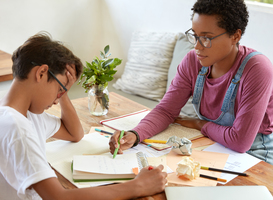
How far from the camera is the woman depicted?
123cm

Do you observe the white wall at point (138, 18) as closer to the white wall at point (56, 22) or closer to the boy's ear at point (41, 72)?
the white wall at point (56, 22)

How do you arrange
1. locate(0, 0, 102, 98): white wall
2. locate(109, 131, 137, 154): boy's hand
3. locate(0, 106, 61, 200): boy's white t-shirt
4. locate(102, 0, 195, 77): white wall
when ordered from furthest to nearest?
locate(0, 0, 102, 98): white wall → locate(102, 0, 195, 77): white wall → locate(109, 131, 137, 154): boy's hand → locate(0, 106, 61, 200): boy's white t-shirt

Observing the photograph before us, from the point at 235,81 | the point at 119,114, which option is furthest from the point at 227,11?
the point at 119,114

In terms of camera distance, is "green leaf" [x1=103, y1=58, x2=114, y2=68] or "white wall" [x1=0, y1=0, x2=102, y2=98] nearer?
"green leaf" [x1=103, y1=58, x2=114, y2=68]

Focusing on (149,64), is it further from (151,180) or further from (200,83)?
(151,180)

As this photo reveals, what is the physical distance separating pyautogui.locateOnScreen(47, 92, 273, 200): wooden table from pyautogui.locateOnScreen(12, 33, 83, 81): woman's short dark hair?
350 millimetres

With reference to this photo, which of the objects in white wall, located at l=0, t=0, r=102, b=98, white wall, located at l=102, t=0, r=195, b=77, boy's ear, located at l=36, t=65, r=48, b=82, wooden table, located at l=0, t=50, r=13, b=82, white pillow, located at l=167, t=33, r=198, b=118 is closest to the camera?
boy's ear, located at l=36, t=65, r=48, b=82

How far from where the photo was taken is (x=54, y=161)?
1.05m

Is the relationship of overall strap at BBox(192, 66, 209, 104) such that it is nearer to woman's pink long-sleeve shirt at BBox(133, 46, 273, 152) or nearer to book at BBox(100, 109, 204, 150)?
woman's pink long-sleeve shirt at BBox(133, 46, 273, 152)

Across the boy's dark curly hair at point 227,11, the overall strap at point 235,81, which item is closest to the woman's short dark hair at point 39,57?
the boy's dark curly hair at point 227,11

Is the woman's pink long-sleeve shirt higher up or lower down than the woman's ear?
lower down

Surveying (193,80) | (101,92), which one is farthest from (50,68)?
(193,80)

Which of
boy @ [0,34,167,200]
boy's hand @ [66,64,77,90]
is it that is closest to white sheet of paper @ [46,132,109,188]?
boy @ [0,34,167,200]

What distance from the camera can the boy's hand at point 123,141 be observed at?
1140 millimetres
